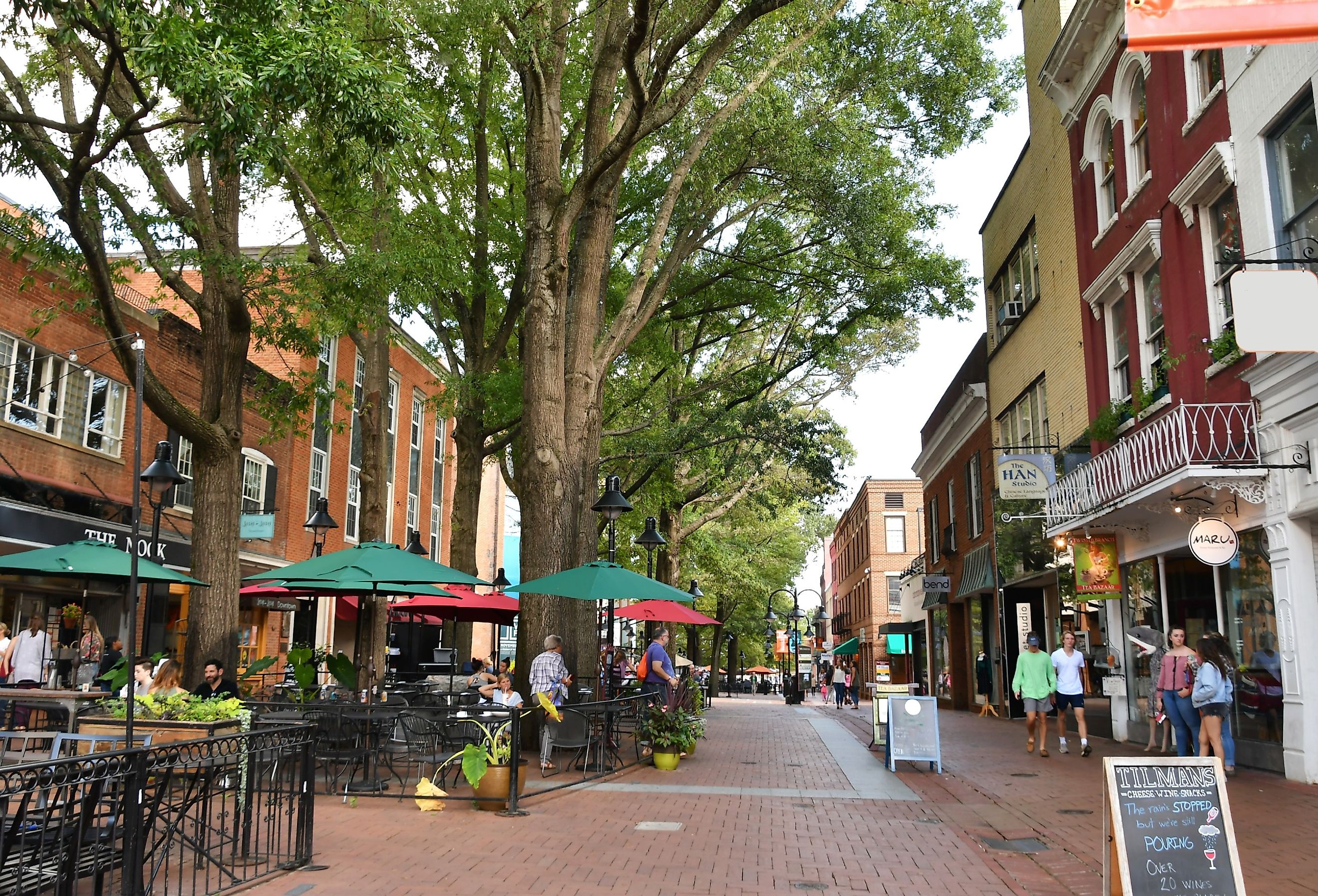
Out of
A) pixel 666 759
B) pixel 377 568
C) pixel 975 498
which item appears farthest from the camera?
pixel 975 498

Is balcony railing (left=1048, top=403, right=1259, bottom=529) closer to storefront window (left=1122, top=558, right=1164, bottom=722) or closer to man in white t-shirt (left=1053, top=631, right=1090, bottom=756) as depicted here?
storefront window (left=1122, top=558, right=1164, bottom=722)

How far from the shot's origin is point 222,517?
45.2 ft

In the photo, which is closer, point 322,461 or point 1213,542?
point 1213,542

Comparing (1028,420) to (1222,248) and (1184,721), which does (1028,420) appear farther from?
(1184,721)

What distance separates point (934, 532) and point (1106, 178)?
17.2 m

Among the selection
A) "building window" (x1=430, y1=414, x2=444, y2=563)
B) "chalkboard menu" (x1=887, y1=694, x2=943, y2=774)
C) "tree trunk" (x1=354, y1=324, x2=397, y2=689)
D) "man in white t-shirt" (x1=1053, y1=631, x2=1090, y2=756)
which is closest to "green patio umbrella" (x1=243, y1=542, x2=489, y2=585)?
"tree trunk" (x1=354, y1=324, x2=397, y2=689)

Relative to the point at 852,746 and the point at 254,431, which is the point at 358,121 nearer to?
the point at 852,746

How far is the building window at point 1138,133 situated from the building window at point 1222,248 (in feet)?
7.90

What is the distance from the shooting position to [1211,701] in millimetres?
10961

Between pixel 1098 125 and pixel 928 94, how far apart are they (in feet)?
9.76

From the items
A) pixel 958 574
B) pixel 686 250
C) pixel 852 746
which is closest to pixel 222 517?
pixel 686 250

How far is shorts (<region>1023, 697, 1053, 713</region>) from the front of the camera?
14438 millimetres

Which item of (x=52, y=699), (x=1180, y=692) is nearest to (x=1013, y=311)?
(x=1180, y=692)

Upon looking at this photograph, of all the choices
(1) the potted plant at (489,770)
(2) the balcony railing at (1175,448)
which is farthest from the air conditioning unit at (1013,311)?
(1) the potted plant at (489,770)
